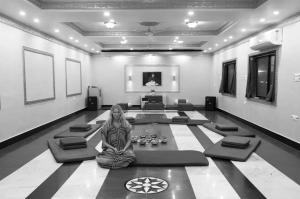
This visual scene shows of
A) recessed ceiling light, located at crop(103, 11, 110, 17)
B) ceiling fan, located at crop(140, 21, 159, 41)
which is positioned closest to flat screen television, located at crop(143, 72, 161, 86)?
ceiling fan, located at crop(140, 21, 159, 41)

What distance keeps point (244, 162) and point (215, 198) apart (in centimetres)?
162

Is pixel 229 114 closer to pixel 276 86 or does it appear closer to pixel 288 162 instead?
pixel 276 86

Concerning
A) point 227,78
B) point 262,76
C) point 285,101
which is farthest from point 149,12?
point 227,78

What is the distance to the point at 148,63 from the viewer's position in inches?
561

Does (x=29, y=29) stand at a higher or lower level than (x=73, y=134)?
higher

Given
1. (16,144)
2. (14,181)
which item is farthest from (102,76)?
(14,181)

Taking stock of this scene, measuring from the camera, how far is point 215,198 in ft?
10.5

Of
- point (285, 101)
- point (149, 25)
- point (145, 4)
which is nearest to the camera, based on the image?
point (145, 4)

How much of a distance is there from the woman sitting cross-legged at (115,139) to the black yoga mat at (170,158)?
275 mm

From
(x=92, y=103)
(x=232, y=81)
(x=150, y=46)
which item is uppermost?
(x=150, y=46)

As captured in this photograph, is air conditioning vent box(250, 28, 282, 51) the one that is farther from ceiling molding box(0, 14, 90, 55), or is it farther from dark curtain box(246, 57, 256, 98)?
ceiling molding box(0, 14, 90, 55)

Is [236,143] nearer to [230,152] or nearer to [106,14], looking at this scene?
[230,152]

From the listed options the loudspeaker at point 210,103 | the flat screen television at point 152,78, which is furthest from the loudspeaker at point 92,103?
the loudspeaker at point 210,103

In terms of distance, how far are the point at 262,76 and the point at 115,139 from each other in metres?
5.44
